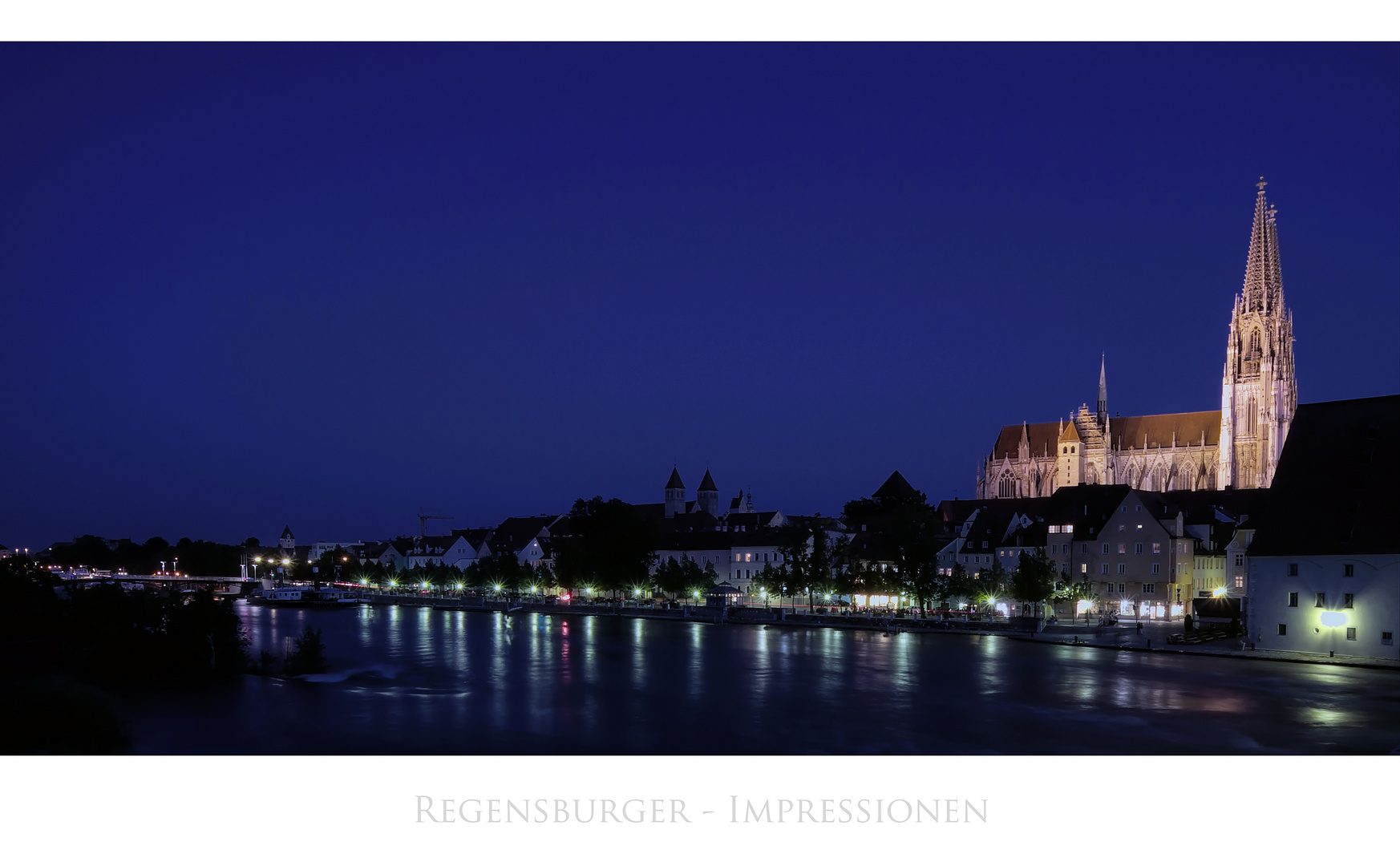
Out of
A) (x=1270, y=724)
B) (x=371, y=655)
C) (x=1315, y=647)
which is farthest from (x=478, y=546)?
(x=1270, y=724)

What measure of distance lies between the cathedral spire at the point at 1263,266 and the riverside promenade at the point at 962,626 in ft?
278

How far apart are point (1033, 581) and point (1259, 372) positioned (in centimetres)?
8308

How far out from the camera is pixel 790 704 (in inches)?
1451

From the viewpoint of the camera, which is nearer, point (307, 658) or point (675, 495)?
point (307, 658)

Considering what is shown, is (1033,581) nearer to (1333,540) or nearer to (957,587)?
(957,587)

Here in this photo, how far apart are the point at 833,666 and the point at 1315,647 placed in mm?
20749

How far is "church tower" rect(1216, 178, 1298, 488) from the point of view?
13125 cm

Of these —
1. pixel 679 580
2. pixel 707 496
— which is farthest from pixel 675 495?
pixel 679 580

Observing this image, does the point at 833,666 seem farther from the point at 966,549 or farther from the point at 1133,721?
the point at 966,549

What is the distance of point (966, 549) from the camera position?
89000 mm

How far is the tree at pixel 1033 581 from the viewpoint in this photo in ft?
227
